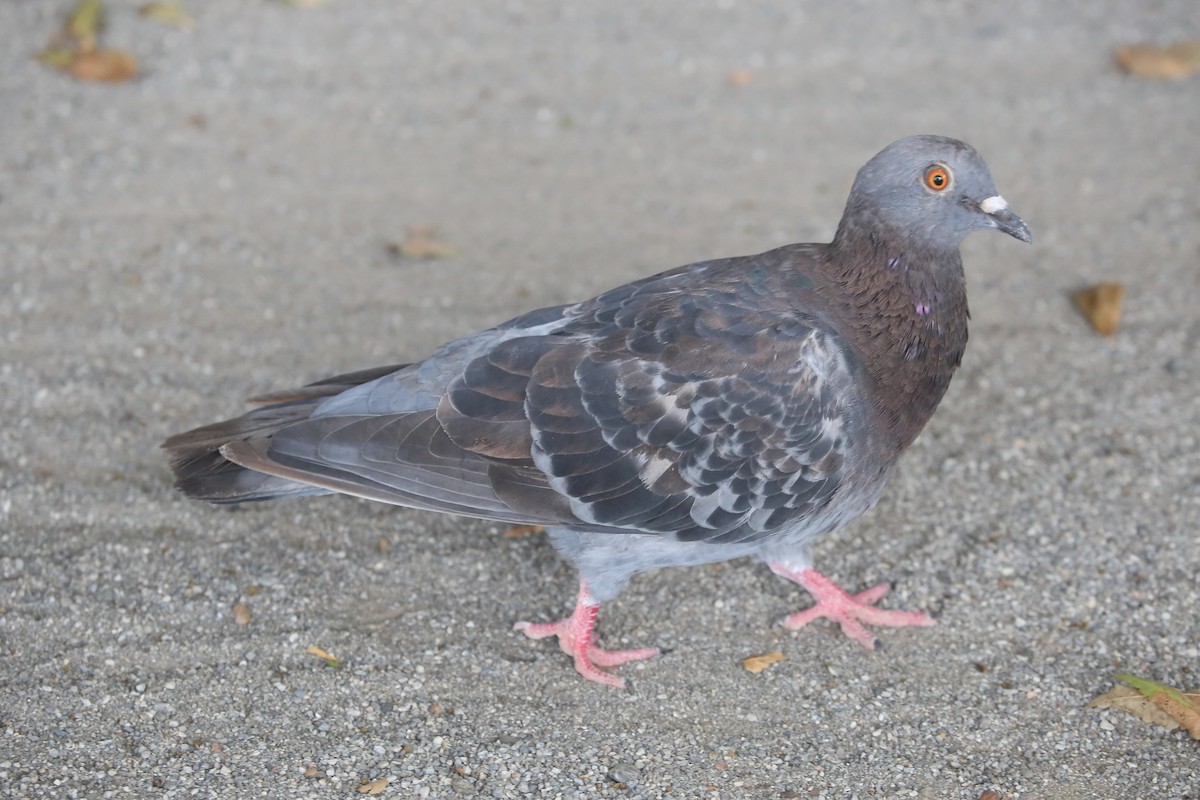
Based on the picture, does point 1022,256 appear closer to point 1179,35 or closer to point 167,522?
point 1179,35

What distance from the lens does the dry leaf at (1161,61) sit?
309 inches

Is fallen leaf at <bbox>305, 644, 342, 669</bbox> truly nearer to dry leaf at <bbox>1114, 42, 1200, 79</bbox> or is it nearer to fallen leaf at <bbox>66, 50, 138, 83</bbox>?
fallen leaf at <bbox>66, 50, 138, 83</bbox>

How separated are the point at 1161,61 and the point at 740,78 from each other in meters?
2.64

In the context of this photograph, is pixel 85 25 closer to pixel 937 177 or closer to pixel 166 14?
pixel 166 14

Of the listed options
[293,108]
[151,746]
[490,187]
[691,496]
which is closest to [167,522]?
[151,746]

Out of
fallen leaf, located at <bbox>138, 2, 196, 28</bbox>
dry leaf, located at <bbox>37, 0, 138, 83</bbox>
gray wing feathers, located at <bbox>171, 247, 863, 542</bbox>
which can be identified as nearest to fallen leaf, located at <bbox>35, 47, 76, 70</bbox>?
dry leaf, located at <bbox>37, 0, 138, 83</bbox>

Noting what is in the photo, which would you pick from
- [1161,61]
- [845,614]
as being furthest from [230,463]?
[1161,61]

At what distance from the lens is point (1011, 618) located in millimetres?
4523

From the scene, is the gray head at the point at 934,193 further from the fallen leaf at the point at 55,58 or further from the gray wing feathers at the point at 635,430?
the fallen leaf at the point at 55,58

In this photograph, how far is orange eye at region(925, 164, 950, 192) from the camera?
407 centimetres

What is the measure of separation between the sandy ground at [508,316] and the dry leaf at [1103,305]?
79mm

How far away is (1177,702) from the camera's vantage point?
4000 mm

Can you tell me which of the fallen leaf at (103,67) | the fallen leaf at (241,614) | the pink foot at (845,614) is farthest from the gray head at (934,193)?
the fallen leaf at (103,67)

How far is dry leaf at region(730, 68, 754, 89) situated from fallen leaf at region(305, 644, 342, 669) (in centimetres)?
482
